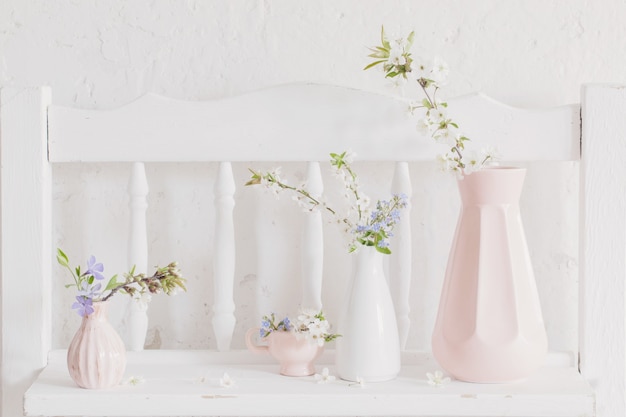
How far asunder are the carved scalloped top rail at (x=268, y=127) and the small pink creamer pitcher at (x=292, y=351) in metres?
0.24

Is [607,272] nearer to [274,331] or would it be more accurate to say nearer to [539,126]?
[539,126]

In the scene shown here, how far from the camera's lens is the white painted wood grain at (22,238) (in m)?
1.14

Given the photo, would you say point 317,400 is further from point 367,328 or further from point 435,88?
point 435,88

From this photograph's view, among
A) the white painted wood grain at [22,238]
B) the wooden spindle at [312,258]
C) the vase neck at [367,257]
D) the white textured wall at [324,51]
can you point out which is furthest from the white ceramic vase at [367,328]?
the white painted wood grain at [22,238]

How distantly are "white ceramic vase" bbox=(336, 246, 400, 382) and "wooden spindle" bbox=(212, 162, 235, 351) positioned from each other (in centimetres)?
18

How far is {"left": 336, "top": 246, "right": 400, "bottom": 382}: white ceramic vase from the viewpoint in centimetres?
107

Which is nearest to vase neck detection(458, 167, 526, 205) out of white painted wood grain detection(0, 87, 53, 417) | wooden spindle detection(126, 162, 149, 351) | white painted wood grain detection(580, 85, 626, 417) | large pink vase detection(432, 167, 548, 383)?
large pink vase detection(432, 167, 548, 383)

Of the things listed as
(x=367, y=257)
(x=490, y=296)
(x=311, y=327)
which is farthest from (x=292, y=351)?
(x=490, y=296)

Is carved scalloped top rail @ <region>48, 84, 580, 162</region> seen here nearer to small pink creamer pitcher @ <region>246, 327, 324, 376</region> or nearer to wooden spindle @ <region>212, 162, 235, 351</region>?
wooden spindle @ <region>212, 162, 235, 351</region>

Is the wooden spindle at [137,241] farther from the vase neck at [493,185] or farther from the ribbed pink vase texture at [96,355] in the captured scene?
the vase neck at [493,185]

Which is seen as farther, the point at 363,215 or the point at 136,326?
the point at 136,326

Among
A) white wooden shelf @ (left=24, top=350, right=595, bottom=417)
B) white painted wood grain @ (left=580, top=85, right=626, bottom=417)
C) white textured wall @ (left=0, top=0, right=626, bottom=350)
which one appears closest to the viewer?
white wooden shelf @ (left=24, top=350, right=595, bottom=417)

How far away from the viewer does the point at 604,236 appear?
1134mm

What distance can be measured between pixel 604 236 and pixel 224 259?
508 mm
